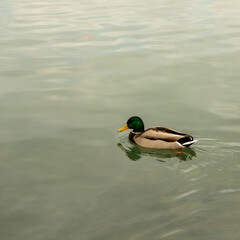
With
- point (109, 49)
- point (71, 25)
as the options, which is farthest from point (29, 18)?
point (109, 49)

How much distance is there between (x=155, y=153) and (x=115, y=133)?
1.11m

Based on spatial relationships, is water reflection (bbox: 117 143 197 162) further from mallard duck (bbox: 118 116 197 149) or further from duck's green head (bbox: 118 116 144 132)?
duck's green head (bbox: 118 116 144 132)

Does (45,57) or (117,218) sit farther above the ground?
(45,57)

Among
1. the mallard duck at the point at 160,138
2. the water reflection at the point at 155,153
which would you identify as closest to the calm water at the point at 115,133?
the water reflection at the point at 155,153

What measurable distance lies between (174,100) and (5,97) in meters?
3.56

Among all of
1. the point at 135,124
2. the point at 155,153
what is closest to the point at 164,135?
the point at 155,153

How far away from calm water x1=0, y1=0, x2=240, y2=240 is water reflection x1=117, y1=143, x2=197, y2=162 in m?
0.02

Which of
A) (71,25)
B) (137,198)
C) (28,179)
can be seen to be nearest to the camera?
(137,198)

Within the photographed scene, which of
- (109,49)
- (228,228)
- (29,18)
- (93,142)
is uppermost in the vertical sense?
(29,18)

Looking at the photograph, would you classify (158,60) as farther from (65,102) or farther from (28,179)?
(28,179)

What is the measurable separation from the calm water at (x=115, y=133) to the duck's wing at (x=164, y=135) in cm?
24

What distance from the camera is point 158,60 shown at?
13.6 metres

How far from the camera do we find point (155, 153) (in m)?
8.03

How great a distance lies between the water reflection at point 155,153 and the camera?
7767 mm
